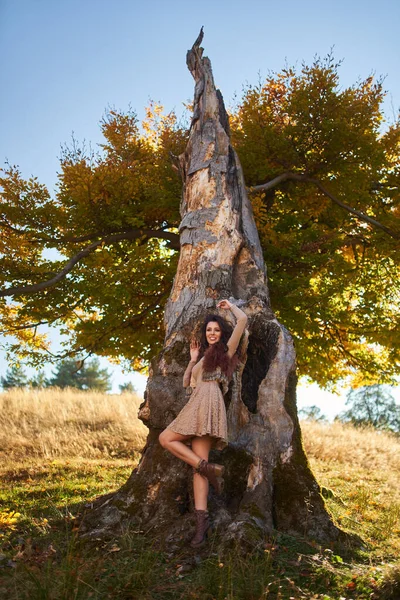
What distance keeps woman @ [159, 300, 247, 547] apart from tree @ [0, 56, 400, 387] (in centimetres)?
518

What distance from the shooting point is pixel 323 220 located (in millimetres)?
14695

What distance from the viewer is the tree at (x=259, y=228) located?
1200 cm

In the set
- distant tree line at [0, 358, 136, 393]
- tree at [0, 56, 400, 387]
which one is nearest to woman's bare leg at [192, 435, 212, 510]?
→ tree at [0, 56, 400, 387]

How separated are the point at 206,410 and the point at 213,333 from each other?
853 millimetres

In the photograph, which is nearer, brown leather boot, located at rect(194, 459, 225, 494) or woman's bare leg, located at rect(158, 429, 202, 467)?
brown leather boot, located at rect(194, 459, 225, 494)

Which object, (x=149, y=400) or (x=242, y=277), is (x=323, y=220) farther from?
(x=149, y=400)

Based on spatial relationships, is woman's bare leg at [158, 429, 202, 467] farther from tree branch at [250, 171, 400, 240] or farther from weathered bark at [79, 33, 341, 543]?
tree branch at [250, 171, 400, 240]

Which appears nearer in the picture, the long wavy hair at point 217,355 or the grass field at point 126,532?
the grass field at point 126,532

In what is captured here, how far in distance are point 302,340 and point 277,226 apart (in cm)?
259

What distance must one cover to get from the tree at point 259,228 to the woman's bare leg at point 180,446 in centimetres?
572

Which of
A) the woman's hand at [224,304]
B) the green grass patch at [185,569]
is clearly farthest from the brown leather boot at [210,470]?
the woman's hand at [224,304]

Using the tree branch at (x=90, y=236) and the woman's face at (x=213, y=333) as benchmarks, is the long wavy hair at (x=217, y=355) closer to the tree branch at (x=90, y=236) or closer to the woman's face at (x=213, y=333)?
the woman's face at (x=213, y=333)

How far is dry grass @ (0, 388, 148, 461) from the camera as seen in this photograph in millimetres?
13773

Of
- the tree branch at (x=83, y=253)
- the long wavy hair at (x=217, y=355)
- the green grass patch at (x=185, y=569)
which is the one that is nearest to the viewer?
the green grass patch at (x=185, y=569)
